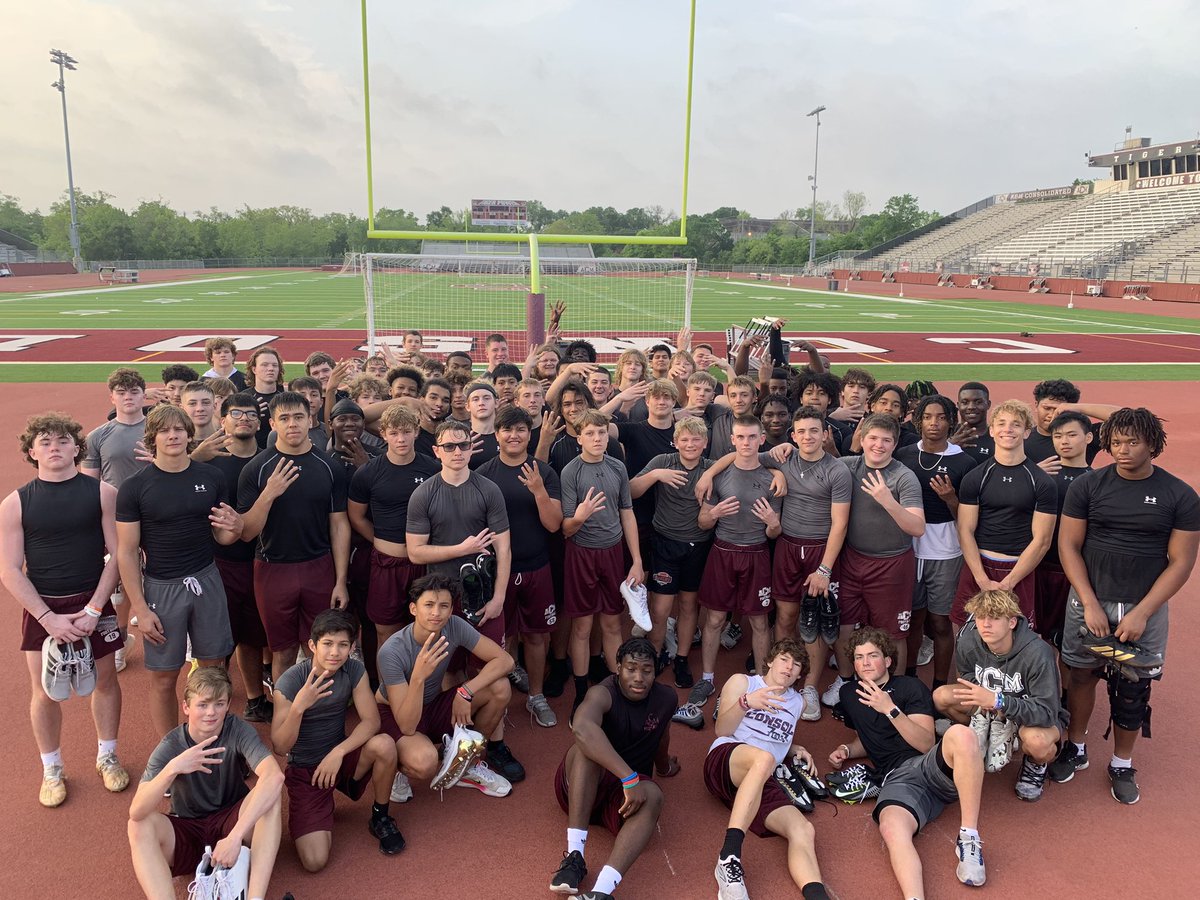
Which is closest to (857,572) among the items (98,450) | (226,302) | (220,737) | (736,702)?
(736,702)

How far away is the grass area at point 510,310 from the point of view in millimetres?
25875

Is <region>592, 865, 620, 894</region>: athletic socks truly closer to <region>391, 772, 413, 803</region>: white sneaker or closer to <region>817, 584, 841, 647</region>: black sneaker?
<region>391, 772, 413, 803</region>: white sneaker

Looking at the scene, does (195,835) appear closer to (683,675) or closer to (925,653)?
(683,675)

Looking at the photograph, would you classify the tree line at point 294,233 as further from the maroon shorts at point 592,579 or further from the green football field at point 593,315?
the maroon shorts at point 592,579

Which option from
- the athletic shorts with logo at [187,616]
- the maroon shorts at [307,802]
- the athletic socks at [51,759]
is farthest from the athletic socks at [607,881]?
the athletic socks at [51,759]

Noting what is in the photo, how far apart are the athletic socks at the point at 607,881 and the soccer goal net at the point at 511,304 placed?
9331 mm

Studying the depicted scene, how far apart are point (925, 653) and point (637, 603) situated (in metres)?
2.37

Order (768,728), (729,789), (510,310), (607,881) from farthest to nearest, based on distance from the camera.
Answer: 1. (510,310)
2. (768,728)
3. (729,789)
4. (607,881)

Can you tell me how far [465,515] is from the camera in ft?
14.5

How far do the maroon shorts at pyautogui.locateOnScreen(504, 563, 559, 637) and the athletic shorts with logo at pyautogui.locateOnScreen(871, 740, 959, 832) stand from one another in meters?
2.12

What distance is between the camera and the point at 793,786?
13.3ft

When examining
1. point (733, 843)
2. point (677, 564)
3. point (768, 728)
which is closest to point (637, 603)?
point (677, 564)

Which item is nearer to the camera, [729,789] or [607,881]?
[607,881]

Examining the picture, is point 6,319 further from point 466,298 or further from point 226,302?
point 466,298
